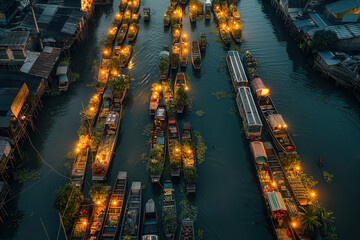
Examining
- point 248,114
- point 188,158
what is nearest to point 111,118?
point 188,158

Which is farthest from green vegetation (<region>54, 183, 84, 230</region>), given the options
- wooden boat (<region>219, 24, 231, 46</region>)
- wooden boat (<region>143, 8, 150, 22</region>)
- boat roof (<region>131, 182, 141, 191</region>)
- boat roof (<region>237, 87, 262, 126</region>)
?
wooden boat (<region>143, 8, 150, 22</region>)

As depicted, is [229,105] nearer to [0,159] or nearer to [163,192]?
[163,192]

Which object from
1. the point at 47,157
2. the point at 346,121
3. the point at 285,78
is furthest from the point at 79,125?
the point at 346,121

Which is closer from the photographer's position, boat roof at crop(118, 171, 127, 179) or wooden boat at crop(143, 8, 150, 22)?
boat roof at crop(118, 171, 127, 179)

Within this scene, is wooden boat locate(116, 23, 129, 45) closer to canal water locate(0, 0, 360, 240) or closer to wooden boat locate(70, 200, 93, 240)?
canal water locate(0, 0, 360, 240)

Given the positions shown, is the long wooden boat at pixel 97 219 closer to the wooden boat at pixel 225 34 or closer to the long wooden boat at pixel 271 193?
the long wooden boat at pixel 271 193

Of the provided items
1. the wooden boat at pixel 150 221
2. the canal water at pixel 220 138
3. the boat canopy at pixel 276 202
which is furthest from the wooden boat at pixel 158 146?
the boat canopy at pixel 276 202
